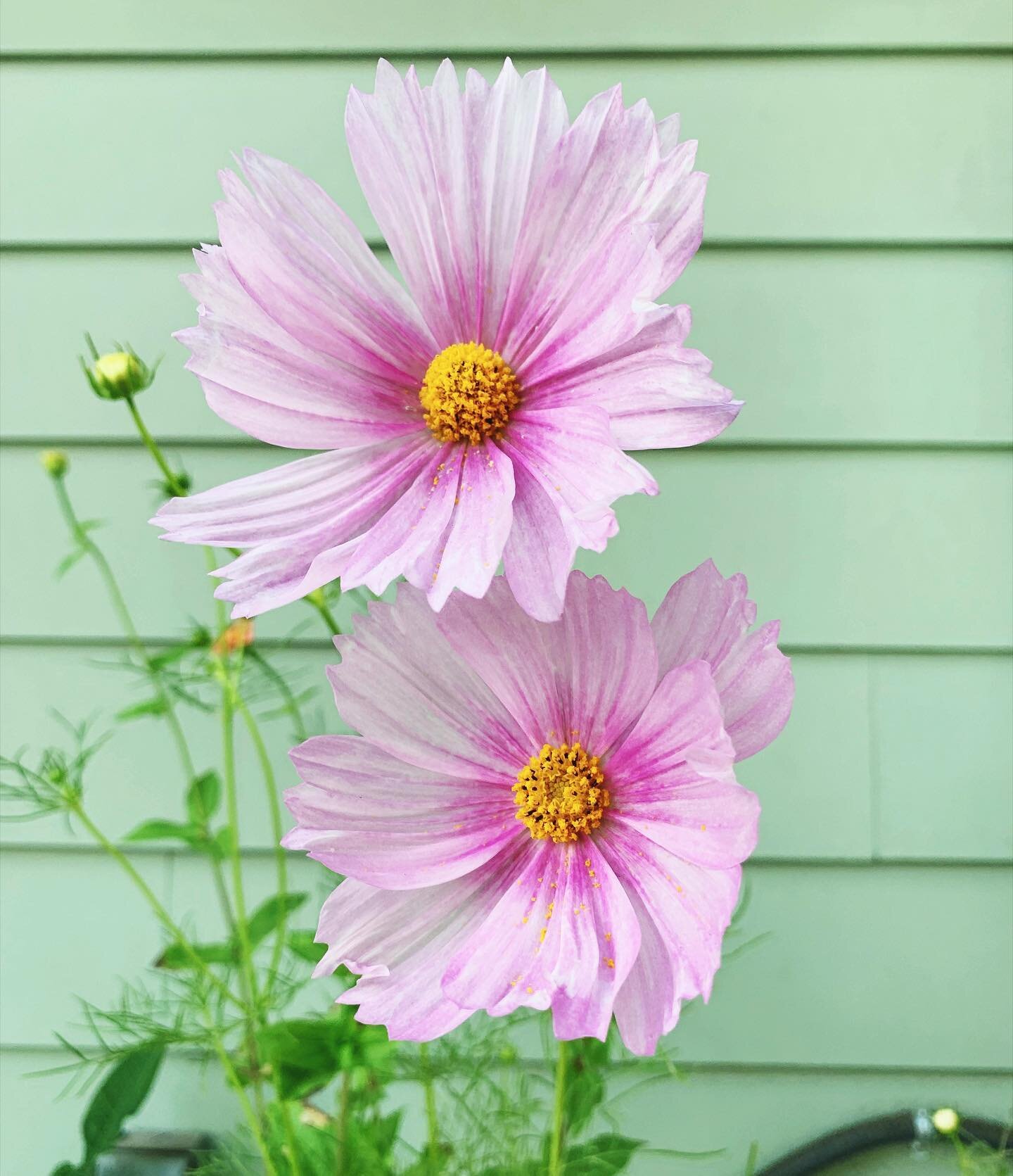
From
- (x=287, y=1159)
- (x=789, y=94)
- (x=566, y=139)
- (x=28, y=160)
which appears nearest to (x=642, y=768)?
(x=566, y=139)

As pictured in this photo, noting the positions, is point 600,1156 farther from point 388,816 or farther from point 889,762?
point 889,762

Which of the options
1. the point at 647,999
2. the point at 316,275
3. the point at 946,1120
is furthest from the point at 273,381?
the point at 946,1120

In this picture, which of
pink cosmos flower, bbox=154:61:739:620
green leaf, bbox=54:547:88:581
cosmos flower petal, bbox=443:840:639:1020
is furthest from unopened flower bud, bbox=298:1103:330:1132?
pink cosmos flower, bbox=154:61:739:620

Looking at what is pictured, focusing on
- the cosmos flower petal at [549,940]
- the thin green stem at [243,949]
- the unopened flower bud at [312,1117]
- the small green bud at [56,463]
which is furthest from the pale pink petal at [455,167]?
the unopened flower bud at [312,1117]

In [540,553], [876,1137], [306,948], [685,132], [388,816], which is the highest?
[685,132]

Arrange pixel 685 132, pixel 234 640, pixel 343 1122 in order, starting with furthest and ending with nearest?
1. pixel 685 132
2. pixel 234 640
3. pixel 343 1122

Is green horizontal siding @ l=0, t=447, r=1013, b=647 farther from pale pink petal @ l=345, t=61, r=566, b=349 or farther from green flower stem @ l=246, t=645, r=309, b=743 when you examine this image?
pale pink petal @ l=345, t=61, r=566, b=349
